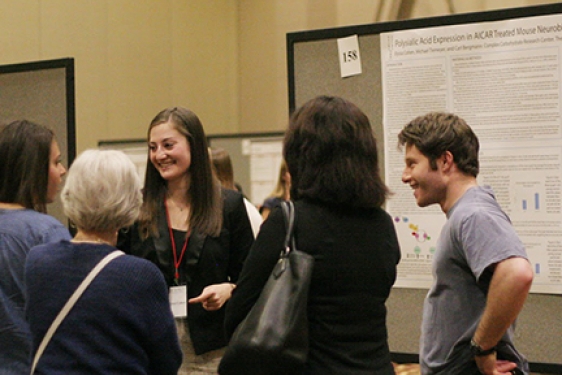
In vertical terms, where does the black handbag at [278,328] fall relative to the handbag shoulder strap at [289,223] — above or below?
below

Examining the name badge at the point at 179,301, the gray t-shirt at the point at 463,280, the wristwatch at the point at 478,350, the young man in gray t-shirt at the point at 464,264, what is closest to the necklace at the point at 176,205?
the name badge at the point at 179,301

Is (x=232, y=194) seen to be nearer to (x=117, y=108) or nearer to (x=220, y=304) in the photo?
(x=220, y=304)

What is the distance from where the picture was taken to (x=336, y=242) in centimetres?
159

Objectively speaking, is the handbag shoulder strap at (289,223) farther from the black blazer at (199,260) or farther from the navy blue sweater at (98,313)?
the black blazer at (199,260)

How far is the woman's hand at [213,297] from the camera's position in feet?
7.13

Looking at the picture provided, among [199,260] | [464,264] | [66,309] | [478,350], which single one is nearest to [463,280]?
[464,264]

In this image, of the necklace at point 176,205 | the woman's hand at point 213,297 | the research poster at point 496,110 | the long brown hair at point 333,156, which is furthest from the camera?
the research poster at point 496,110

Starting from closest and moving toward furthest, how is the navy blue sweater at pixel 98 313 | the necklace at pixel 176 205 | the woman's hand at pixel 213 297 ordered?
the navy blue sweater at pixel 98 313 → the woman's hand at pixel 213 297 → the necklace at pixel 176 205

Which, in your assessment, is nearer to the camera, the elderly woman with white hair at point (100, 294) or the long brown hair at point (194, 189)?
the elderly woman with white hair at point (100, 294)

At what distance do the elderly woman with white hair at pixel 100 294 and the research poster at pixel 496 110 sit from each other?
1.38m

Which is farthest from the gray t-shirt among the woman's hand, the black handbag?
the woman's hand

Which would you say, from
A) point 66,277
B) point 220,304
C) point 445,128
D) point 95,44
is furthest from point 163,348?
point 95,44

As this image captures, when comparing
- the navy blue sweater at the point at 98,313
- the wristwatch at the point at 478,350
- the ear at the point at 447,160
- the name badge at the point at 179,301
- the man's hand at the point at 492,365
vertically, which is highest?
the ear at the point at 447,160

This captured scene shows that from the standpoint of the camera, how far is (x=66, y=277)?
Result: 1.51m
